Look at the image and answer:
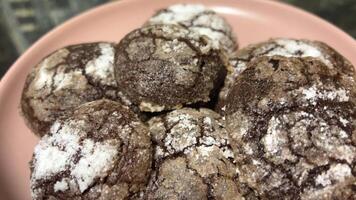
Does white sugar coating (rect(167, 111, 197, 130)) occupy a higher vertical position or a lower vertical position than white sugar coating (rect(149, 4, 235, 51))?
lower

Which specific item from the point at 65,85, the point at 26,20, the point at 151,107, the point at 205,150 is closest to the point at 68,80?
the point at 65,85

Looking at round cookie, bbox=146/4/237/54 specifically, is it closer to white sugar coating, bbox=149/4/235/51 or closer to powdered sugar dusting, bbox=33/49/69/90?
white sugar coating, bbox=149/4/235/51

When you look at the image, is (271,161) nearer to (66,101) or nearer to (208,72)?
(208,72)

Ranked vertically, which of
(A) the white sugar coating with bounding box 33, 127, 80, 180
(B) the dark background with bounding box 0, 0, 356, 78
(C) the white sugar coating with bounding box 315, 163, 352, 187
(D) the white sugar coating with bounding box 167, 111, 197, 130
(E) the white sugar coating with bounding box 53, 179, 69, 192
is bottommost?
(B) the dark background with bounding box 0, 0, 356, 78

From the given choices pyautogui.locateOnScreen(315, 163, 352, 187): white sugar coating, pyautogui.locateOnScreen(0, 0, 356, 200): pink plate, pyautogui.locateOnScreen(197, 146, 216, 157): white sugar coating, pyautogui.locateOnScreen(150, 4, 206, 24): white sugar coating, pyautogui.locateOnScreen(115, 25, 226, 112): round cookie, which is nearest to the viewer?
pyautogui.locateOnScreen(315, 163, 352, 187): white sugar coating

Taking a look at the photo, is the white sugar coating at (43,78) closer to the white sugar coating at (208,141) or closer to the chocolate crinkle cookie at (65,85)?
the chocolate crinkle cookie at (65,85)

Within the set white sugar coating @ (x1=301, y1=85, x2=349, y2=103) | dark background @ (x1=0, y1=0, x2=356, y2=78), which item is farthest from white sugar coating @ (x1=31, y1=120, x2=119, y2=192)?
dark background @ (x1=0, y1=0, x2=356, y2=78)

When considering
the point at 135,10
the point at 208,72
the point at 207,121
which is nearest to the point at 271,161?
the point at 207,121
